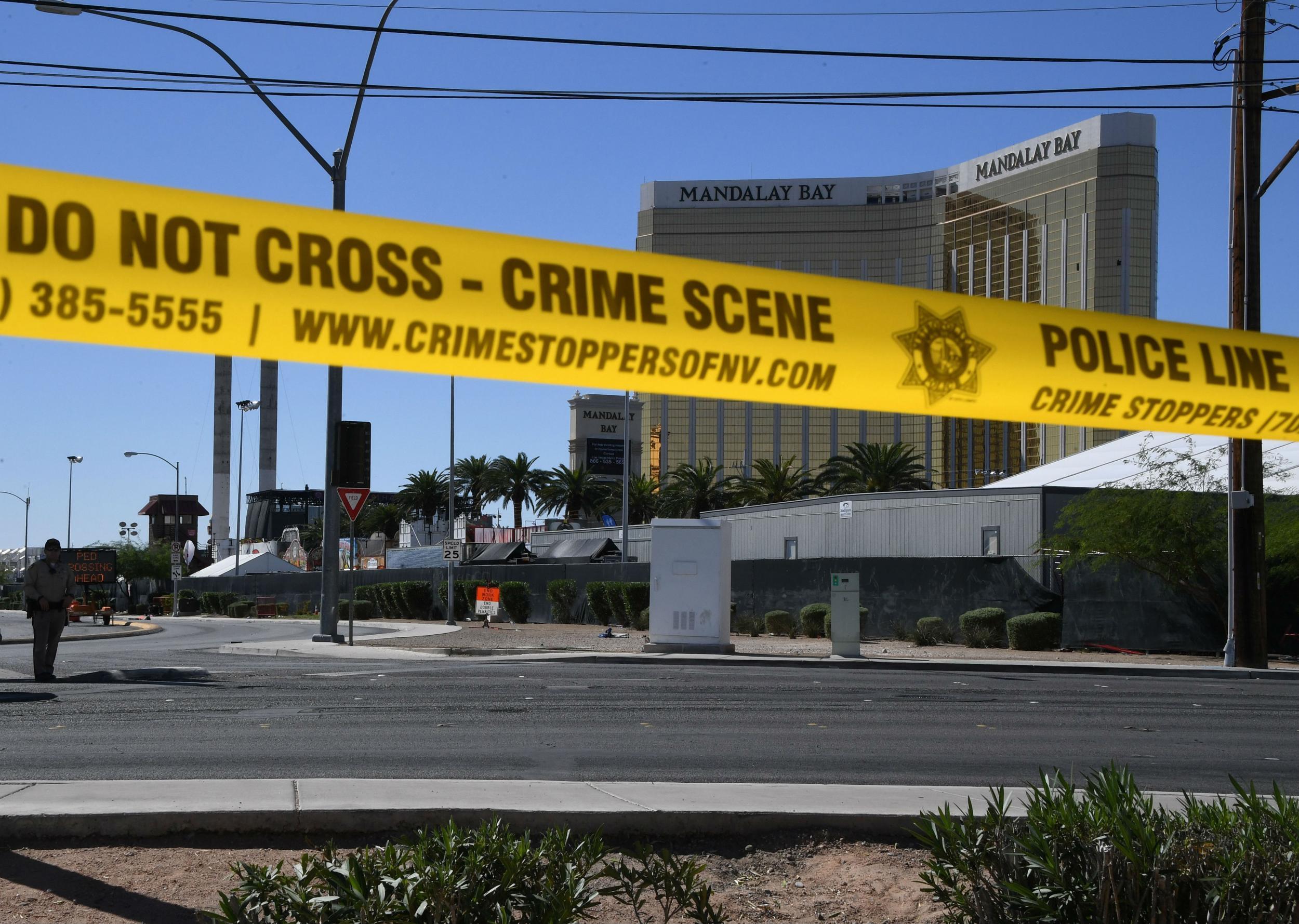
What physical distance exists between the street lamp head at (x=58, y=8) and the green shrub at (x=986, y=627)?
21.6 meters

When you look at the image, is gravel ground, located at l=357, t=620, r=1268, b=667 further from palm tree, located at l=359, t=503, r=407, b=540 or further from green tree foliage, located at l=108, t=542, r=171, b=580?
green tree foliage, located at l=108, t=542, r=171, b=580

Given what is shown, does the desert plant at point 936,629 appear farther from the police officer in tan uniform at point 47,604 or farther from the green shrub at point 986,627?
the police officer in tan uniform at point 47,604

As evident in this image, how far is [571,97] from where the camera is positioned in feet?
53.6

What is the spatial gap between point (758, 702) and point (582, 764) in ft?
15.7

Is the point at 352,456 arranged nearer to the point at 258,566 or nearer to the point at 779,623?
the point at 779,623

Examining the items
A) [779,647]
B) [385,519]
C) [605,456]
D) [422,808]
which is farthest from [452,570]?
[605,456]

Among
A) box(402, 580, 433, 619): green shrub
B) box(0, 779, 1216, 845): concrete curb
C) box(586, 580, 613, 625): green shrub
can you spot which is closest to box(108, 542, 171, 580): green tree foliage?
box(402, 580, 433, 619): green shrub

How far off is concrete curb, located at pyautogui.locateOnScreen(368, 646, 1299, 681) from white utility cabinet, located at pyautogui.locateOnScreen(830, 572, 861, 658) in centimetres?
66

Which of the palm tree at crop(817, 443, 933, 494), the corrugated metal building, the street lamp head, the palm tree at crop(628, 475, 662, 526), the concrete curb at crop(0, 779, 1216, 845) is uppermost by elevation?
the street lamp head

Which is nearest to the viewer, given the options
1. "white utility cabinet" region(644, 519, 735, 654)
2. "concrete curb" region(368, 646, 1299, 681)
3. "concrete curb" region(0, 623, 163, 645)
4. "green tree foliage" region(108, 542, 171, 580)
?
"concrete curb" region(368, 646, 1299, 681)

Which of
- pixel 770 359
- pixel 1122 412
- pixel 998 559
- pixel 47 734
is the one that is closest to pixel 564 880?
pixel 770 359

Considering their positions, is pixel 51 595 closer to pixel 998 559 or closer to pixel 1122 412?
pixel 1122 412

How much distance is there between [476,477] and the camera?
88.2 meters

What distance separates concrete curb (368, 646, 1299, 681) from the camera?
20.3m
